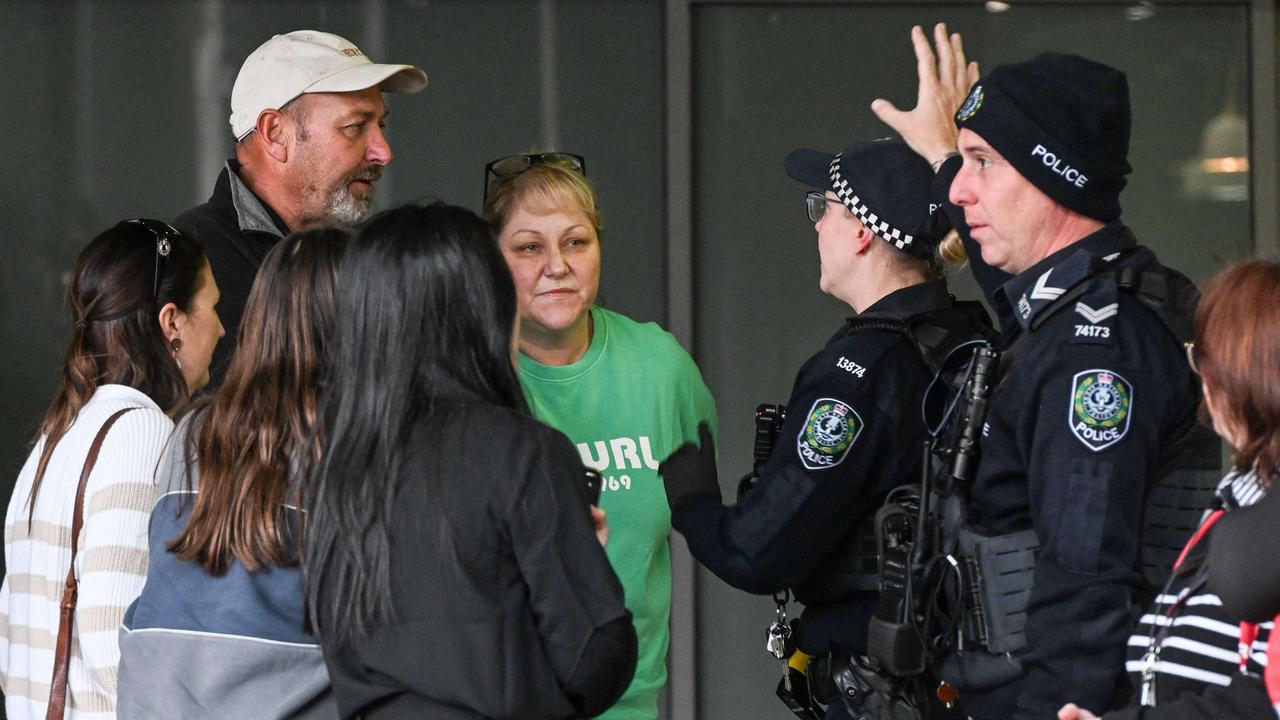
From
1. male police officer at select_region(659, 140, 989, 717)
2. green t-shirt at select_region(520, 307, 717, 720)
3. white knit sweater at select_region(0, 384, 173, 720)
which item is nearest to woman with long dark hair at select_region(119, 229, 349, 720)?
white knit sweater at select_region(0, 384, 173, 720)

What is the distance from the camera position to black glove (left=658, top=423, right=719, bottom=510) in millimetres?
2926

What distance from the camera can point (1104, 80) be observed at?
254 centimetres

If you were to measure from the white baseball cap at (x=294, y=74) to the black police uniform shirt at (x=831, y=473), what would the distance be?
1349 mm

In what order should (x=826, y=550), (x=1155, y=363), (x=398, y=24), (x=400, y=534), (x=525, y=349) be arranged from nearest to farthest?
(x=400, y=534), (x=1155, y=363), (x=826, y=550), (x=525, y=349), (x=398, y=24)

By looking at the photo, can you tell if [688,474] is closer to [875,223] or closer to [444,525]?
[875,223]

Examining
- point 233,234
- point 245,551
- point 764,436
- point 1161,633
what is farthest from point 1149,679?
point 233,234

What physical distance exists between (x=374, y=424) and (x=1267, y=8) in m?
4.30

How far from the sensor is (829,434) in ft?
9.17

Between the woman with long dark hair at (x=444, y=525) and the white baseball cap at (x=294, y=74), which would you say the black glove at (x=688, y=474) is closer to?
the woman with long dark hair at (x=444, y=525)

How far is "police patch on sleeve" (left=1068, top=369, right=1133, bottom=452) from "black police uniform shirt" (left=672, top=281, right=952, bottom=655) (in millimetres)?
586

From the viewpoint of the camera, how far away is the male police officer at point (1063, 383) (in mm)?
2252

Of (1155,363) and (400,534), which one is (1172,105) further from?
(400,534)

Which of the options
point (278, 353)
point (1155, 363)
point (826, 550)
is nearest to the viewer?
point (278, 353)

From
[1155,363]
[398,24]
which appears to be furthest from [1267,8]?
[1155,363]
